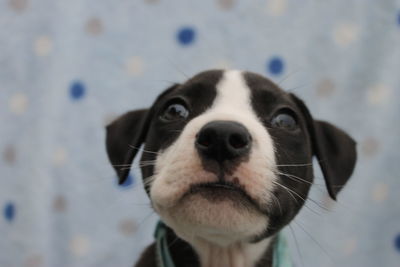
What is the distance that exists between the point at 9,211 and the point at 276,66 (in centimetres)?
180

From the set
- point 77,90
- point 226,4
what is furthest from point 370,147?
point 77,90

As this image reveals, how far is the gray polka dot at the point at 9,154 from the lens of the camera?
3016 mm

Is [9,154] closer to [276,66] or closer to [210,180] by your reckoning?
[276,66]

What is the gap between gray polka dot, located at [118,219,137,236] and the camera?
3.09m

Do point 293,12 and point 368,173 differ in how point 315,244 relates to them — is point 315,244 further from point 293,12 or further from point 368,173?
point 293,12

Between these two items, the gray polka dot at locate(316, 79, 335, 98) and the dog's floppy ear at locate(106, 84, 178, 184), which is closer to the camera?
the dog's floppy ear at locate(106, 84, 178, 184)

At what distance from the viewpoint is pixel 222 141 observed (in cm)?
139

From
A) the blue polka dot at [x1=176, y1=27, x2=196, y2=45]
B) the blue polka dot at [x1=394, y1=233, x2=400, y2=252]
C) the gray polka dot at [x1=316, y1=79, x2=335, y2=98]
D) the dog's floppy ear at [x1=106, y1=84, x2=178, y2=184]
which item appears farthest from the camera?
the blue polka dot at [x1=176, y1=27, x2=196, y2=45]

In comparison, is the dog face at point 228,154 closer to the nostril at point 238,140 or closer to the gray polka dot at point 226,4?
the nostril at point 238,140

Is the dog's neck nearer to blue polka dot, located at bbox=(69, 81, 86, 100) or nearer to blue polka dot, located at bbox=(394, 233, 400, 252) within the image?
blue polka dot, located at bbox=(394, 233, 400, 252)

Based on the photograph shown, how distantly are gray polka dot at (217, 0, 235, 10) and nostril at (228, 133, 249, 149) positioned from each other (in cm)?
190

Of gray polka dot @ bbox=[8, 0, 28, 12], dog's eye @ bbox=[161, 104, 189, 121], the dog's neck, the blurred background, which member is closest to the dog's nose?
dog's eye @ bbox=[161, 104, 189, 121]

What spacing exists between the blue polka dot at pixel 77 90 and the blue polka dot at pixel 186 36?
2.18 feet

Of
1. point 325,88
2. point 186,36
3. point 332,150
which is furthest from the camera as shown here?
point 186,36
